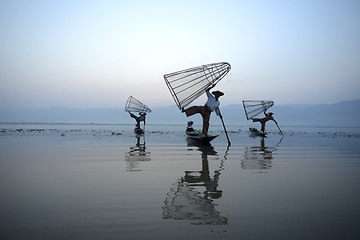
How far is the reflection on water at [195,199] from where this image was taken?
4.41 meters

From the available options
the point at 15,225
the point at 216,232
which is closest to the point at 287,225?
the point at 216,232

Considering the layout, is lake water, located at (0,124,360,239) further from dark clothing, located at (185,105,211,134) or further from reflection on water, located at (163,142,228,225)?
dark clothing, located at (185,105,211,134)

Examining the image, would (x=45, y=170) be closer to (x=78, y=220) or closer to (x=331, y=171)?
(x=78, y=220)

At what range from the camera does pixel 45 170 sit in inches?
342

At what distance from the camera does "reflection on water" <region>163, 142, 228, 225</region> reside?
14.5ft

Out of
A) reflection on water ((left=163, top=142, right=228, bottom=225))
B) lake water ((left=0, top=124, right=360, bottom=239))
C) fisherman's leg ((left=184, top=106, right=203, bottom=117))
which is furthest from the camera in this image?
fisherman's leg ((left=184, top=106, right=203, bottom=117))

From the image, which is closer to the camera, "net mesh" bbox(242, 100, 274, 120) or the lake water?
the lake water

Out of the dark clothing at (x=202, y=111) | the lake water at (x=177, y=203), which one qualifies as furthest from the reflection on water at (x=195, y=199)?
the dark clothing at (x=202, y=111)

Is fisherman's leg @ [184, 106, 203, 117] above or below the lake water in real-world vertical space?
above

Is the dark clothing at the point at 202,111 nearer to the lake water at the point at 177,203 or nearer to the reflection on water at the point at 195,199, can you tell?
the lake water at the point at 177,203

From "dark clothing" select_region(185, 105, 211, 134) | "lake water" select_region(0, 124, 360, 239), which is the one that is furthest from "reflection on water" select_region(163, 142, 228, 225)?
"dark clothing" select_region(185, 105, 211, 134)

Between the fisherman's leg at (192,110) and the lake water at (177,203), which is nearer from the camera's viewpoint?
the lake water at (177,203)

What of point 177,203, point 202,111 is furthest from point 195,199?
point 202,111

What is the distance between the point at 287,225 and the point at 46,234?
3786 millimetres
